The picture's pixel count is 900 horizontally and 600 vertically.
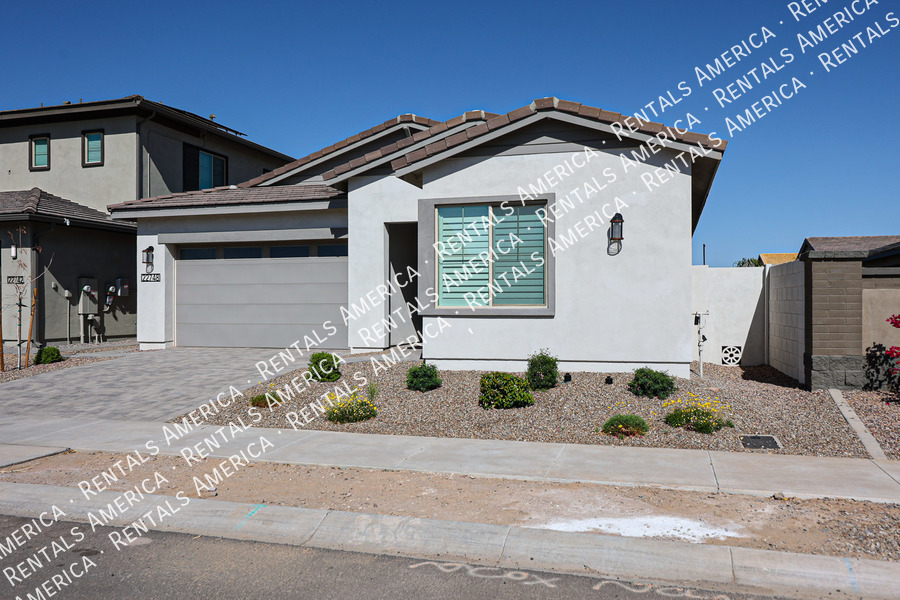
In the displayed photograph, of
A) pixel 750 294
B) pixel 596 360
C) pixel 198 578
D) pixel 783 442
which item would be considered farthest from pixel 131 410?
pixel 750 294

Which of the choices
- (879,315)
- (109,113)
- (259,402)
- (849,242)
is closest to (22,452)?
(259,402)

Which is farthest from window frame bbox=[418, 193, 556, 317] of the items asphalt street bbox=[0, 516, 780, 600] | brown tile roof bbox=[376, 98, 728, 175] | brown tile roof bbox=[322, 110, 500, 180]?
asphalt street bbox=[0, 516, 780, 600]

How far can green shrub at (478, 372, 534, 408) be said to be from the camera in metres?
9.30

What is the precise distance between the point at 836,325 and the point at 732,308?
13.7 ft

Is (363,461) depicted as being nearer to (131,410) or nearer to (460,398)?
(460,398)

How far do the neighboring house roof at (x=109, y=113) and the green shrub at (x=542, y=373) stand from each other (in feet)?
49.5

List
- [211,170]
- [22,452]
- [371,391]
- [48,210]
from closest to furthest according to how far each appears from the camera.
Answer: [22,452]
[371,391]
[48,210]
[211,170]

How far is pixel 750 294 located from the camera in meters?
14.0

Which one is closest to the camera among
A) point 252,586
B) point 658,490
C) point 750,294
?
point 252,586

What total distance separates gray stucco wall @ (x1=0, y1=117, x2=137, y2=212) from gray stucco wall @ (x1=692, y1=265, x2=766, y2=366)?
53.5 ft

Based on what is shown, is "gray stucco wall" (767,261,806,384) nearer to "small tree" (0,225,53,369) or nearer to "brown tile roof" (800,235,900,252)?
"brown tile roof" (800,235,900,252)

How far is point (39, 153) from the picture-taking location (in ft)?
70.0

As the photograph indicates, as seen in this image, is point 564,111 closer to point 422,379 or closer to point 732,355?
point 422,379

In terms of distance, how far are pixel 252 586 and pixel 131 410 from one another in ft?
22.5
